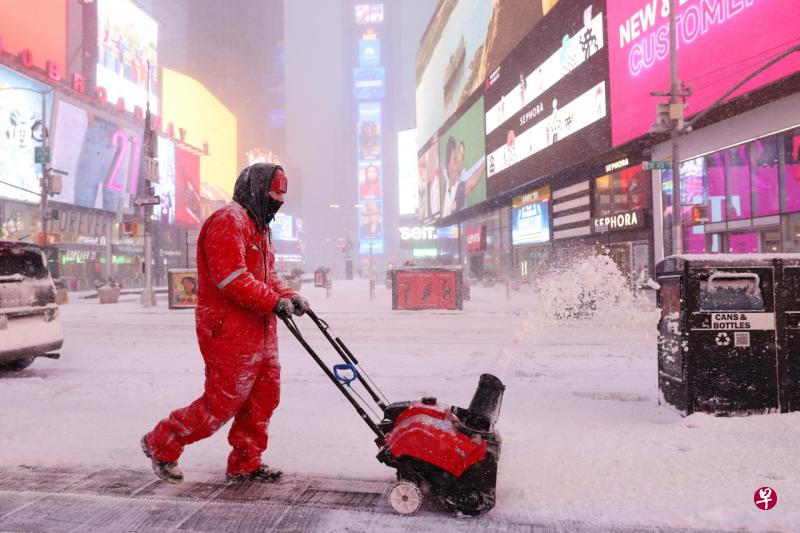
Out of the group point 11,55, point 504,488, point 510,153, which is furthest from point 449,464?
point 11,55

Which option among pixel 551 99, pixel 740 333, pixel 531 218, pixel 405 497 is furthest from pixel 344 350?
pixel 531 218

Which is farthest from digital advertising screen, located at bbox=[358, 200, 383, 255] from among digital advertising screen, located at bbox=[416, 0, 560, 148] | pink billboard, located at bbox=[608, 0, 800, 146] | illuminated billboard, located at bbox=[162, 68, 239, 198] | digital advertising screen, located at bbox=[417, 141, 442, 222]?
pink billboard, located at bbox=[608, 0, 800, 146]

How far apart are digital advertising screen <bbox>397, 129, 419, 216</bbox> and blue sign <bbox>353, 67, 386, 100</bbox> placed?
99.8 meters

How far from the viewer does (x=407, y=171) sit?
97.9 meters

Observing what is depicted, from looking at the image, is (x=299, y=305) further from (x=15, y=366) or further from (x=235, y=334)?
(x=15, y=366)

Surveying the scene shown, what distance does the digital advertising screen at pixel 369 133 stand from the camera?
506 ft

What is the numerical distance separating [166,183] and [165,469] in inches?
2684

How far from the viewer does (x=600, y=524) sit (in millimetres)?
2854

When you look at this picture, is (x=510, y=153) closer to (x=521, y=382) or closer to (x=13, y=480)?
(x=521, y=382)

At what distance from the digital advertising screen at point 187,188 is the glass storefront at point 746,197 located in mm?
60714

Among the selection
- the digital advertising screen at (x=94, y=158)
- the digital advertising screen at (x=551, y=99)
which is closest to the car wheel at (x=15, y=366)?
the digital advertising screen at (x=551, y=99)

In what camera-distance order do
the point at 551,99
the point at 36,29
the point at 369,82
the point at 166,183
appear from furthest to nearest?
the point at 369,82 < the point at 166,183 < the point at 36,29 < the point at 551,99

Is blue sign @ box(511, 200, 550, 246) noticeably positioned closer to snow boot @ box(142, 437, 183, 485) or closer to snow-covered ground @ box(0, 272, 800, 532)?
snow-covered ground @ box(0, 272, 800, 532)

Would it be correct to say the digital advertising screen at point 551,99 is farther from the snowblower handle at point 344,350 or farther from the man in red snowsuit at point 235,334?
the man in red snowsuit at point 235,334
